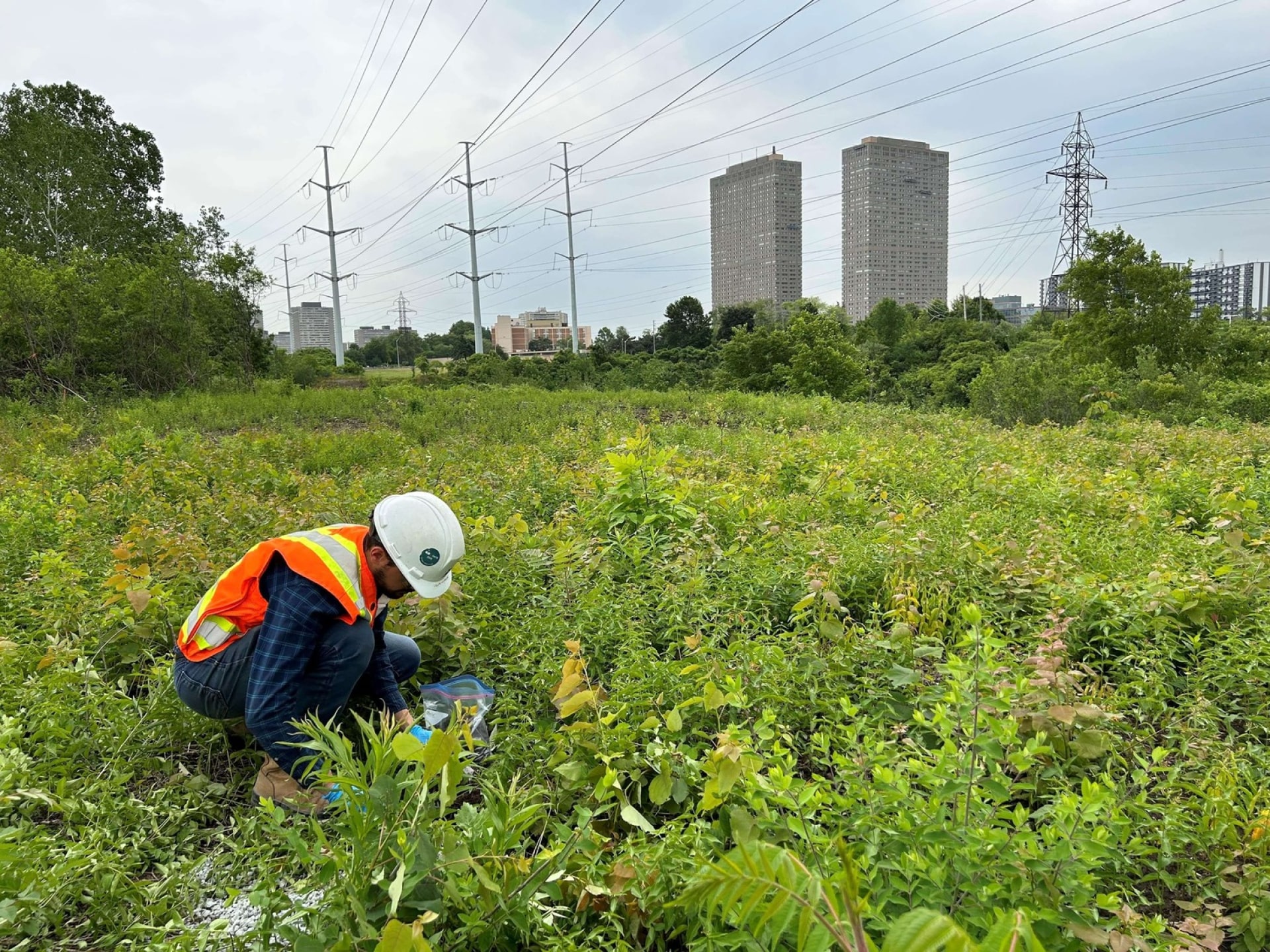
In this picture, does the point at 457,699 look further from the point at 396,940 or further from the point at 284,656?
the point at 396,940

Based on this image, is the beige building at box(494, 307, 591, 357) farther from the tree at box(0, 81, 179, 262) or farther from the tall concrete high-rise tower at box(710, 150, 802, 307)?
the tree at box(0, 81, 179, 262)

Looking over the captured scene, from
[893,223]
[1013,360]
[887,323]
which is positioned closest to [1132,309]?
[1013,360]

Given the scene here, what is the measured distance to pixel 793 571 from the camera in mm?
3760

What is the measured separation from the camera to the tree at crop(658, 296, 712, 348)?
4578cm

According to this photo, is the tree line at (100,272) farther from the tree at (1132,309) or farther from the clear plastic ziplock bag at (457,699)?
the tree at (1132,309)

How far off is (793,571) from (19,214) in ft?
92.0

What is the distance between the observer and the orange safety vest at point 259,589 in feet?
8.43

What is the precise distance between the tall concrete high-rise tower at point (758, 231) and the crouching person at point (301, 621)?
57.3 m

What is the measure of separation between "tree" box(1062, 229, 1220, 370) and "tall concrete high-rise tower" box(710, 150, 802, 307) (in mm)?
40217

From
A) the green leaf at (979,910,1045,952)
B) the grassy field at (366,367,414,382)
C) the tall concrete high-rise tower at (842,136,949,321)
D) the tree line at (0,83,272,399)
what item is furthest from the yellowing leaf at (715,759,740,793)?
the tall concrete high-rise tower at (842,136,949,321)

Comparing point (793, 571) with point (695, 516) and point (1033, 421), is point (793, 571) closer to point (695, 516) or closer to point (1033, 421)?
point (695, 516)

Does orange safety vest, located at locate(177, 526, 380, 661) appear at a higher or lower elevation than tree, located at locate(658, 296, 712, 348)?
lower

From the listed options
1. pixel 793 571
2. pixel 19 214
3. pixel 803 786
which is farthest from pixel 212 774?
pixel 19 214

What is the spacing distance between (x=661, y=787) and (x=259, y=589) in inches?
62.6
